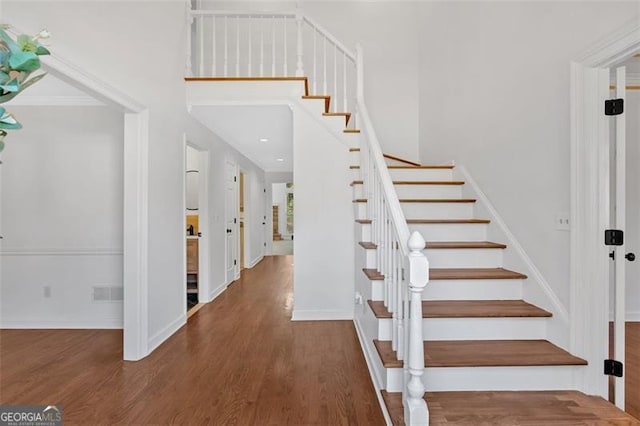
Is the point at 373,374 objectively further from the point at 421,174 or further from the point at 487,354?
the point at 421,174

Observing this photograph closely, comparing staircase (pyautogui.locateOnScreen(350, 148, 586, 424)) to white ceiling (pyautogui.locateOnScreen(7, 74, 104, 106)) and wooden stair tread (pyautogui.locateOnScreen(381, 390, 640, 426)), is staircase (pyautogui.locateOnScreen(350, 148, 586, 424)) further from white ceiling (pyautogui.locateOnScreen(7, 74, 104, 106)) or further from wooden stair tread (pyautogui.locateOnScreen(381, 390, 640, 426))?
white ceiling (pyautogui.locateOnScreen(7, 74, 104, 106))

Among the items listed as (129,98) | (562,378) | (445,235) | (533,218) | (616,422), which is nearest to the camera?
(616,422)

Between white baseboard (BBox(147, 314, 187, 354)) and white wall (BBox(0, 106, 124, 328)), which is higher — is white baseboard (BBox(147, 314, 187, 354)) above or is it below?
below

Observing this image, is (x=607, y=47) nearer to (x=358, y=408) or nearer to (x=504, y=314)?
(x=504, y=314)

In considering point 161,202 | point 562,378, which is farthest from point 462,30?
point 161,202

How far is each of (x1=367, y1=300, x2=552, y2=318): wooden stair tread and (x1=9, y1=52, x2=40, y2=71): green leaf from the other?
185 centimetres

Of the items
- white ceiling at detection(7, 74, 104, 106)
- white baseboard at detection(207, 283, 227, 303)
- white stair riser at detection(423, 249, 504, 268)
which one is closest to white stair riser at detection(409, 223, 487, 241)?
white stair riser at detection(423, 249, 504, 268)

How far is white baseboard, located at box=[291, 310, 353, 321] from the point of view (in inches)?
133

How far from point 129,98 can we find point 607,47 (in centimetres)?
301

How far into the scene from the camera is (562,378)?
1.77 metres

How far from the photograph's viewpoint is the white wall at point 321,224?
3396 millimetres

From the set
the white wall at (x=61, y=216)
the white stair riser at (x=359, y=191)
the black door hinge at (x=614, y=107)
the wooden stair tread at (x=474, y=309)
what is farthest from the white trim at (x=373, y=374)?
the white wall at (x=61, y=216)

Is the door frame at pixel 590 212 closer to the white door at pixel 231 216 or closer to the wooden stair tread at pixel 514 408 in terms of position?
the wooden stair tread at pixel 514 408

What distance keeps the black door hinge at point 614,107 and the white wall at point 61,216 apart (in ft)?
12.5
